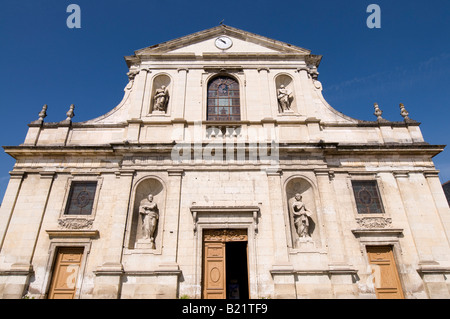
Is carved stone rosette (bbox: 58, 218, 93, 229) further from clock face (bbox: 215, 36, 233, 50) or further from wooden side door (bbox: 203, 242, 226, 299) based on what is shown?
clock face (bbox: 215, 36, 233, 50)

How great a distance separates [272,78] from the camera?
1382cm

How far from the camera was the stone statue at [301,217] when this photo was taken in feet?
34.6

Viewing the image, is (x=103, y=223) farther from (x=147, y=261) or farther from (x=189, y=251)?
(x=189, y=251)

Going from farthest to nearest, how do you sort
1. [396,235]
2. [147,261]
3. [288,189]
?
[288,189] → [396,235] → [147,261]

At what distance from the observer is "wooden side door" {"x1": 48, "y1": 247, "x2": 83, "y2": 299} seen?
9.88 metres

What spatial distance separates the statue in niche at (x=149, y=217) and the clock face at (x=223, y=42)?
8.28 m

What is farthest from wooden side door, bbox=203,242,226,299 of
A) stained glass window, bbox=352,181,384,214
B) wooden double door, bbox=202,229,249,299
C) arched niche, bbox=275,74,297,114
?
arched niche, bbox=275,74,297,114

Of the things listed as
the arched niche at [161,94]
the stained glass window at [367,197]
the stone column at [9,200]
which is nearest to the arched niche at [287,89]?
the stained glass window at [367,197]

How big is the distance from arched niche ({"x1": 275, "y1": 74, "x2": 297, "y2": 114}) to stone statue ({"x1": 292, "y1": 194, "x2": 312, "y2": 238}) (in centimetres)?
425

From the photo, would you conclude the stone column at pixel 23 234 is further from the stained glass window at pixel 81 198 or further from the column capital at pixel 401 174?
the column capital at pixel 401 174

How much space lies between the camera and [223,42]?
14922 millimetres

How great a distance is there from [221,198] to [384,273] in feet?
20.4
